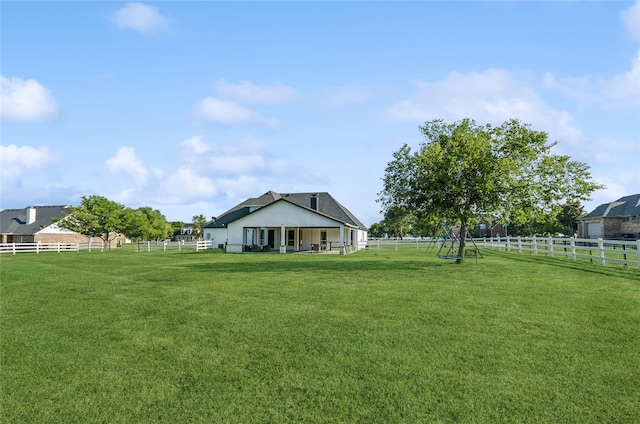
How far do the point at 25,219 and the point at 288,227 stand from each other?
47182 millimetres

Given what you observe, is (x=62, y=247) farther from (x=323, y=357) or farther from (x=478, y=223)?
(x=323, y=357)

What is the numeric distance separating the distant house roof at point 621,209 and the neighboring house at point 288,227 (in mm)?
28495

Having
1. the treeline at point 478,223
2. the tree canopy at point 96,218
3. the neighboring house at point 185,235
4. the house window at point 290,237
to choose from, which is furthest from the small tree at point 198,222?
the house window at point 290,237

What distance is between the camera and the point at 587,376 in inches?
184

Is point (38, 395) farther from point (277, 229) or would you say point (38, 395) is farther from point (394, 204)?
point (277, 229)

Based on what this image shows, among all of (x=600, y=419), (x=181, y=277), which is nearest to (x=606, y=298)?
(x=600, y=419)

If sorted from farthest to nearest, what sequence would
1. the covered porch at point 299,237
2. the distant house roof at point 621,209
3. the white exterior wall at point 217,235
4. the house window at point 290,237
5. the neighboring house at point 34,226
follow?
1. the neighboring house at point 34,226
2. the distant house roof at point 621,209
3. the white exterior wall at point 217,235
4. the house window at point 290,237
5. the covered porch at point 299,237

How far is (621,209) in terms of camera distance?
4562cm

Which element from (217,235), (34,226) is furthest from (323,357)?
(34,226)

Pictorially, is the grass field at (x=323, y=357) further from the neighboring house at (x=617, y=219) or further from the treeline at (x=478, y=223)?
the neighboring house at (x=617, y=219)

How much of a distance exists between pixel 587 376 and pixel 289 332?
3970mm

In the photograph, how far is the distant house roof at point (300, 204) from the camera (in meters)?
39.5

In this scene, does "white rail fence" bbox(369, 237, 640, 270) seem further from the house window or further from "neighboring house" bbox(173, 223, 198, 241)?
"neighboring house" bbox(173, 223, 198, 241)

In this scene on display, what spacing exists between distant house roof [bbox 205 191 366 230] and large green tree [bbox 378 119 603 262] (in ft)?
67.8
